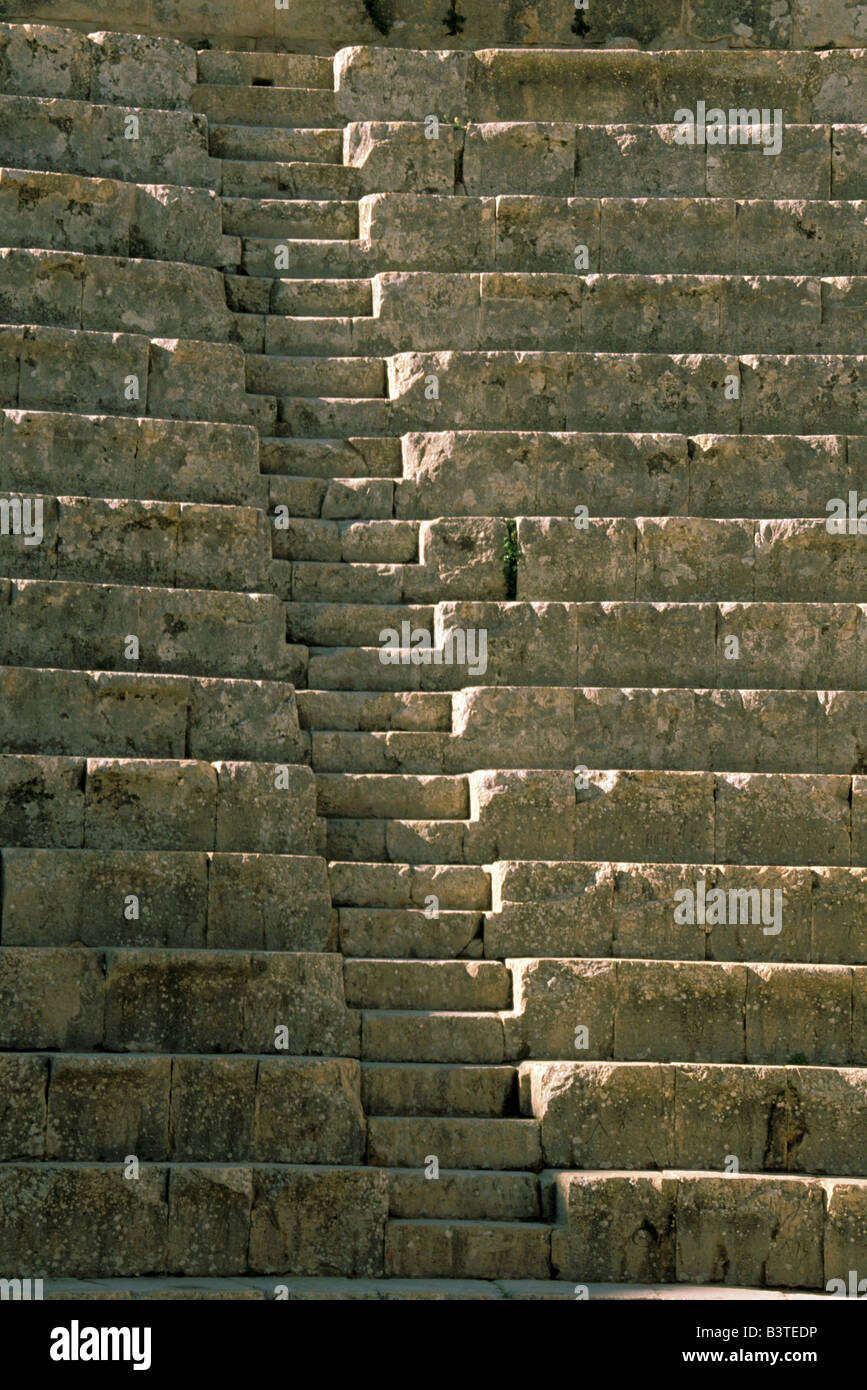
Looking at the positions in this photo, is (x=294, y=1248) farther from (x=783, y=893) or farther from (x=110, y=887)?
(x=783, y=893)

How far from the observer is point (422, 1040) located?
30.1 ft

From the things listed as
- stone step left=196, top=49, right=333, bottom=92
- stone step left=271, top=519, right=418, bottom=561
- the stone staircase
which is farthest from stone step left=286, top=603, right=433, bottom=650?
stone step left=196, top=49, right=333, bottom=92

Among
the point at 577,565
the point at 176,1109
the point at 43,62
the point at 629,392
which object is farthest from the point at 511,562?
the point at 43,62

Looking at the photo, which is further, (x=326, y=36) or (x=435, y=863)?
(x=326, y=36)

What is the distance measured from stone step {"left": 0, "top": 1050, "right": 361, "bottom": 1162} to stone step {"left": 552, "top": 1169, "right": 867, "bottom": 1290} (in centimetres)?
108

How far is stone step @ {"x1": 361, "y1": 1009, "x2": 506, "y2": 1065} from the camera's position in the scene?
9141 mm

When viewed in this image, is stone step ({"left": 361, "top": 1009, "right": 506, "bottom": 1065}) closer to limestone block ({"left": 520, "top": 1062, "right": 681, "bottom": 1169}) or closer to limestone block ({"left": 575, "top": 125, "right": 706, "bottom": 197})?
limestone block ({"left": 520, "top": 1062, "right": 681, "bottom": 1169})

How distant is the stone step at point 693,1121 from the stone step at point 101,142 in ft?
22.5

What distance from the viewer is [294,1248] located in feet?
27.2

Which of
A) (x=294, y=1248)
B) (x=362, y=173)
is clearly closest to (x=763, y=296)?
(x=362, y=173)

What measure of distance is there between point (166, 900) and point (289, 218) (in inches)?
222

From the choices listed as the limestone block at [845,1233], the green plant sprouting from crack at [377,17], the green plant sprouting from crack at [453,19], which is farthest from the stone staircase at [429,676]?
the green plant sprouting from crack at [453,19]

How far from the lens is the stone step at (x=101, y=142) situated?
1251cm

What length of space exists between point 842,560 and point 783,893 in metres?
2.33
